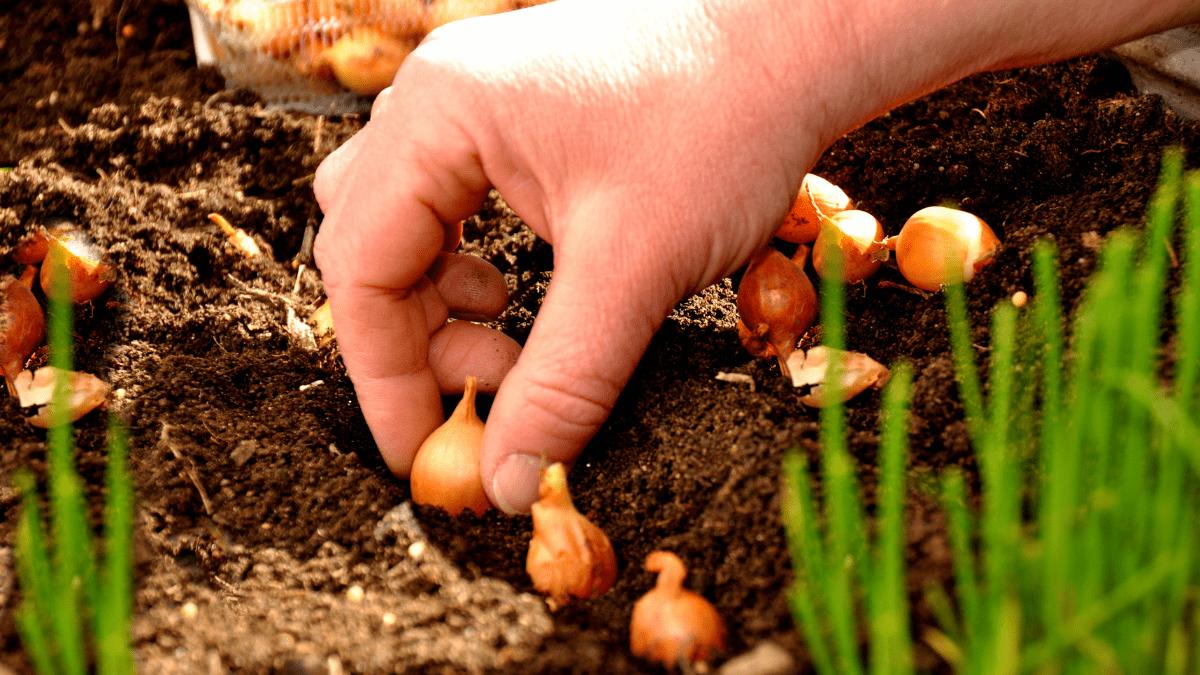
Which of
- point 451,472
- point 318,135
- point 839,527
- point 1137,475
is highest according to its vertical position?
point 1137,475

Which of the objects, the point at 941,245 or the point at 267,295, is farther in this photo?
the point at 267,295

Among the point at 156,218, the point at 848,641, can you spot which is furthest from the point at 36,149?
the point at 848,641

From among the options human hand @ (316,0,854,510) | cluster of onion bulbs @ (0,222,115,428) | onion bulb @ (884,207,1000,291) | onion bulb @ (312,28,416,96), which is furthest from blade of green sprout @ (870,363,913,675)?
onion bulb @ (312,28,416,96)

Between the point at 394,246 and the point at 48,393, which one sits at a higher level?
the point at 394,246

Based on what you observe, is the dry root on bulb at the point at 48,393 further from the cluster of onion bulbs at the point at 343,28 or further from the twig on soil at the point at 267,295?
the cluster of onion bulbs at the point at 343,28

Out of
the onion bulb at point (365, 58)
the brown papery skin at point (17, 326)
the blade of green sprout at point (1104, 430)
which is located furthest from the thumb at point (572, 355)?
the onion bulb at point (365, 58)

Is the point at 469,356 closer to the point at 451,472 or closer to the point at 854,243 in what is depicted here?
the point at 451,472

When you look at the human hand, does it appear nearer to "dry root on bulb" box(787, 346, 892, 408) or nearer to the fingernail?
the fingernail

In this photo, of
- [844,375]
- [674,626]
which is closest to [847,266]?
[844,375]
